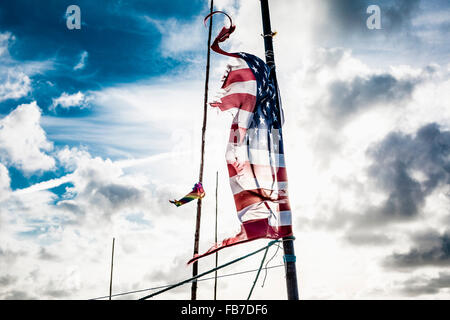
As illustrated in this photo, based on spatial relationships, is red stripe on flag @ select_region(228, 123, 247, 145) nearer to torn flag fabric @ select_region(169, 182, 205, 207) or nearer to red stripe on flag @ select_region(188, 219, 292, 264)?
red stripe on flag @ select_region(188, 219, 292, 264)

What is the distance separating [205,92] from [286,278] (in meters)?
12.7

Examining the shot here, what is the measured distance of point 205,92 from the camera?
16.9 metres

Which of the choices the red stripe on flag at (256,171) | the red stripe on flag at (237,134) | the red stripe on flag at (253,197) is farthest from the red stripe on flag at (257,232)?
the red stripe on flag at (237,134)

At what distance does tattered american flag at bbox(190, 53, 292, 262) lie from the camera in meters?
5.67

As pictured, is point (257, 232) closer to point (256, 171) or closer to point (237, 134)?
point (256, 171)

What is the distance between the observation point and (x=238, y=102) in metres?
6.35

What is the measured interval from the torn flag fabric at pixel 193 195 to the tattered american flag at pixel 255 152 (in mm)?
7579

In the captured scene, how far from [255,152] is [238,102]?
103 centimetres

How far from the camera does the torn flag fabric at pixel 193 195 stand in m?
13.4

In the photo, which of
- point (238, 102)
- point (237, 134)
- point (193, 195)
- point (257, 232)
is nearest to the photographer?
point (257, 232)

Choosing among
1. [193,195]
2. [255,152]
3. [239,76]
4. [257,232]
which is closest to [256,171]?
[255,152]

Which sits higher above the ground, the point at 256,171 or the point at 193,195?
the point at 193,195
